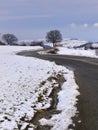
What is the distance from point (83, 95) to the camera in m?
13.8

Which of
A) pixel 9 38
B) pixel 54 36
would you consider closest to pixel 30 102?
pixel 54 36

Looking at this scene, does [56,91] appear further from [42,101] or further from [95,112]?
[95,112]

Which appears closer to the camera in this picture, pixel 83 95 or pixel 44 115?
pixel 44 115

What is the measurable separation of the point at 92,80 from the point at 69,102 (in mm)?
6320

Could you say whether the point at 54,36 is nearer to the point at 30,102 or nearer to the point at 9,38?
the point at 9,38

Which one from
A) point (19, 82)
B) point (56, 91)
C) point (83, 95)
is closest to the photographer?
point (83, 95)

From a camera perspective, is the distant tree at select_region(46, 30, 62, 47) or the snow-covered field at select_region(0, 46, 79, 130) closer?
the snow-covered field at select_region(0, 46, 79, 130)

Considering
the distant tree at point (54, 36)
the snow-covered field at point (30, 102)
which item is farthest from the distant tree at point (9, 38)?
the snow-covered field at point (30, 102)

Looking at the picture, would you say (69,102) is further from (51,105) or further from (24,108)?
(24,108)

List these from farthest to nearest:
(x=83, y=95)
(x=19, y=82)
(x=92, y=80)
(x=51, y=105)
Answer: (x=92, y=80), (x=19, y=82), (x=83, y=95), (x=51, y=105)

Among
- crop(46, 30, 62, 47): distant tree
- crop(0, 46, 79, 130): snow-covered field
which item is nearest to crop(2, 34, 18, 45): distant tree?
crop(46, 30, 62, 47): distant tree

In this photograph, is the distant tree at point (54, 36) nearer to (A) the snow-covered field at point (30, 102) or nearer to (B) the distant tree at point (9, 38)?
(B) the distant tree at point (9, 38)

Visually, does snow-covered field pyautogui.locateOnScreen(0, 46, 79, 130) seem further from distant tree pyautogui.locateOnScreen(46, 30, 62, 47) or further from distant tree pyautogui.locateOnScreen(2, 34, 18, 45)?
distant tree pyautogui.locateOnScreen(2, 34, 18, 45)

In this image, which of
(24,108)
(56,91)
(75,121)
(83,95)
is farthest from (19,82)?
(75,121)
